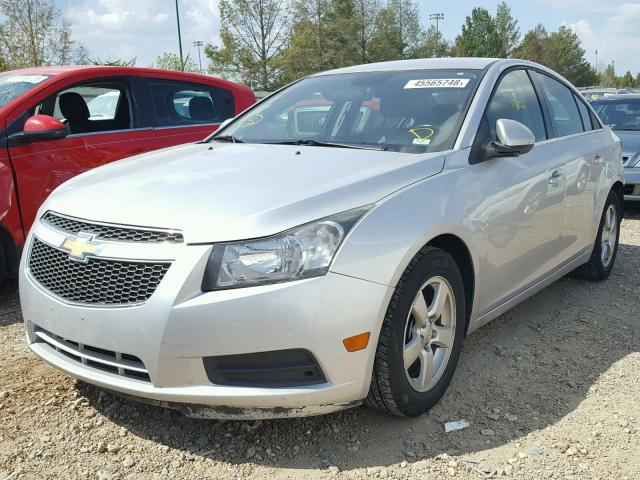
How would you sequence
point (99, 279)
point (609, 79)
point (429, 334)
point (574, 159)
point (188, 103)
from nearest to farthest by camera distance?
point (99, 279) < point (429, 334) < point (574, 159) < point (188, 103) < point (609, 79)

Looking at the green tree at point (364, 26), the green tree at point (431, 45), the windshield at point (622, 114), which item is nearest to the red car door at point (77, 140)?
the windshield at point (622, 114)

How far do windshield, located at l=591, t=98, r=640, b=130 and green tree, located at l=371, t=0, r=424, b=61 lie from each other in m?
40.7

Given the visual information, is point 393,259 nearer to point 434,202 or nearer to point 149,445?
point 434,202

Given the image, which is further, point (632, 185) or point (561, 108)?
point (632, 185)

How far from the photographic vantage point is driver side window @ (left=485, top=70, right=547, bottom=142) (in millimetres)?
3434

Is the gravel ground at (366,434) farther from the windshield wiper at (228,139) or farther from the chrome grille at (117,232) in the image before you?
the windshield wiper at (228,139)

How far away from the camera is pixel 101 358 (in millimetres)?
2451

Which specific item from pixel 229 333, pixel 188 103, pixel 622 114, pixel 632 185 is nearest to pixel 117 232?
pixel 229 333

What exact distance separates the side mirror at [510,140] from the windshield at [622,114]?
658cm

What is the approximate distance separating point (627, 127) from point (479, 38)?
6292 cm

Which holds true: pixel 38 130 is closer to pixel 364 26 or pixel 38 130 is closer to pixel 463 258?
pixel 463 258

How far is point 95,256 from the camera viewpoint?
2.41m

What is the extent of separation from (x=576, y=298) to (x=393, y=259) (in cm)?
265

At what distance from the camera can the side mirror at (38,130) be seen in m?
4.32
